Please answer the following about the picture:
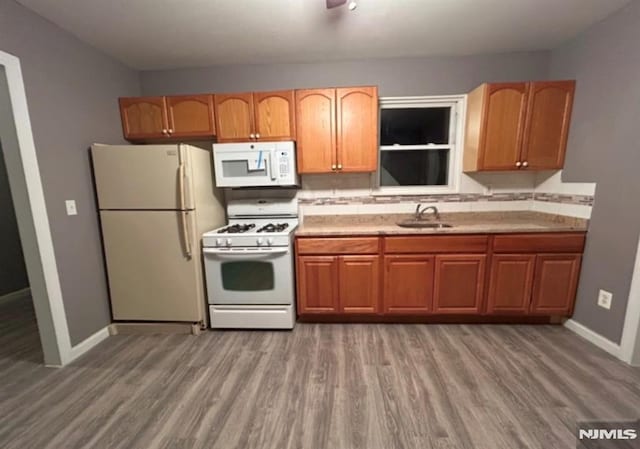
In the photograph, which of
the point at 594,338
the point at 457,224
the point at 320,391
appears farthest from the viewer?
the point at 457,224

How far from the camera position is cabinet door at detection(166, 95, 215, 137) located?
8.37ft

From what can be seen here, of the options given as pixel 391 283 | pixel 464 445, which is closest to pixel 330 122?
pixel 391 283

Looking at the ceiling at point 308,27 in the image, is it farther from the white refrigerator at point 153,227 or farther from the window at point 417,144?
the white refrigerator at point 153,227

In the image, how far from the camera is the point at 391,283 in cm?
243

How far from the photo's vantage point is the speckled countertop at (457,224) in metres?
2.30

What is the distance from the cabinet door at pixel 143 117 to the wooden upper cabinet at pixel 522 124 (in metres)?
3.02

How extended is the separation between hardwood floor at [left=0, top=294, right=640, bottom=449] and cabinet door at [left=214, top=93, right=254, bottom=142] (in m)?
1.88

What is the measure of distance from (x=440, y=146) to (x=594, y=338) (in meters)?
2.09

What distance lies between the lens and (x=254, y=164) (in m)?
2.48

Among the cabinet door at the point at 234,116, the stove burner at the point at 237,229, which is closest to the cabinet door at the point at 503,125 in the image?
the cabinet door at the point at 234,116

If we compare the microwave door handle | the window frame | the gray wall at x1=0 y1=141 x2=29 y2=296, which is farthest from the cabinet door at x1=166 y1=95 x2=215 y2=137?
the gray wall at x1=0 y1=141 x2=29 y2=296

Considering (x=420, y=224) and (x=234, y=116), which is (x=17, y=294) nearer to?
(x=234, y=116)

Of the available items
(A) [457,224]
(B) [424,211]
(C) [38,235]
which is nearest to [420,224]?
(B) [424,211]

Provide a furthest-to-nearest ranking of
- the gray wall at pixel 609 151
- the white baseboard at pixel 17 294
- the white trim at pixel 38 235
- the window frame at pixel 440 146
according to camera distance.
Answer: the white baseboard at pixel 17 294 → the window frame at pixel 440 146 → the gray wall at pixel 609 151 → the white trim at pixel 38 235
